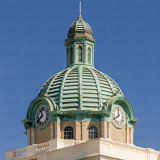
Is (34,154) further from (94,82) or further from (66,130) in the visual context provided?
(94,82)

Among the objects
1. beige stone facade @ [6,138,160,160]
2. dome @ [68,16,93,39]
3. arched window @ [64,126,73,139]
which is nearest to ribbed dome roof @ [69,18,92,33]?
dome @ [68,16,93,39]

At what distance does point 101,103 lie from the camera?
87.3m

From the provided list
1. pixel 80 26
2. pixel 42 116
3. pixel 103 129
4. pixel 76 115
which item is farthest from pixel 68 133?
pixel 80 26

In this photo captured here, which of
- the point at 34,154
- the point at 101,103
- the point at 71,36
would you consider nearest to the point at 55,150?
the point at 34,154

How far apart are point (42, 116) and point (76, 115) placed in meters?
4.48

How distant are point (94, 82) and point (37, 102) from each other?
22.5 ft

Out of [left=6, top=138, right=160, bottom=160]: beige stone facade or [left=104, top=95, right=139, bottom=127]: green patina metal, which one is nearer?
[left=6, top=138, right=160, bottom=160]: beige stone facade

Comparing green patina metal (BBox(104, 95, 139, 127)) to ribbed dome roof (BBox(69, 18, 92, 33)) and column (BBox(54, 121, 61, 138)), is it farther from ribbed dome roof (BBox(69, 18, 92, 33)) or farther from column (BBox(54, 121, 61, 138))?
ribbed dome roof (BBox(69, 18, 92, 33))

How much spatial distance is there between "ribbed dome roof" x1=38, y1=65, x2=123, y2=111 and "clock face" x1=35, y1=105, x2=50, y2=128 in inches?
59.8

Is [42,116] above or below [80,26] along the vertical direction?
below

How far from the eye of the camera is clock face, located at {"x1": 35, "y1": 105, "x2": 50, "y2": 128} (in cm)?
8775

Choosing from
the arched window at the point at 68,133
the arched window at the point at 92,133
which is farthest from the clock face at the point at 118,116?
the arched window at the point at 68,133

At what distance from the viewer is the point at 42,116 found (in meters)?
88.4

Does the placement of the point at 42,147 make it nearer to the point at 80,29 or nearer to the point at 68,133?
the point at 68,133
